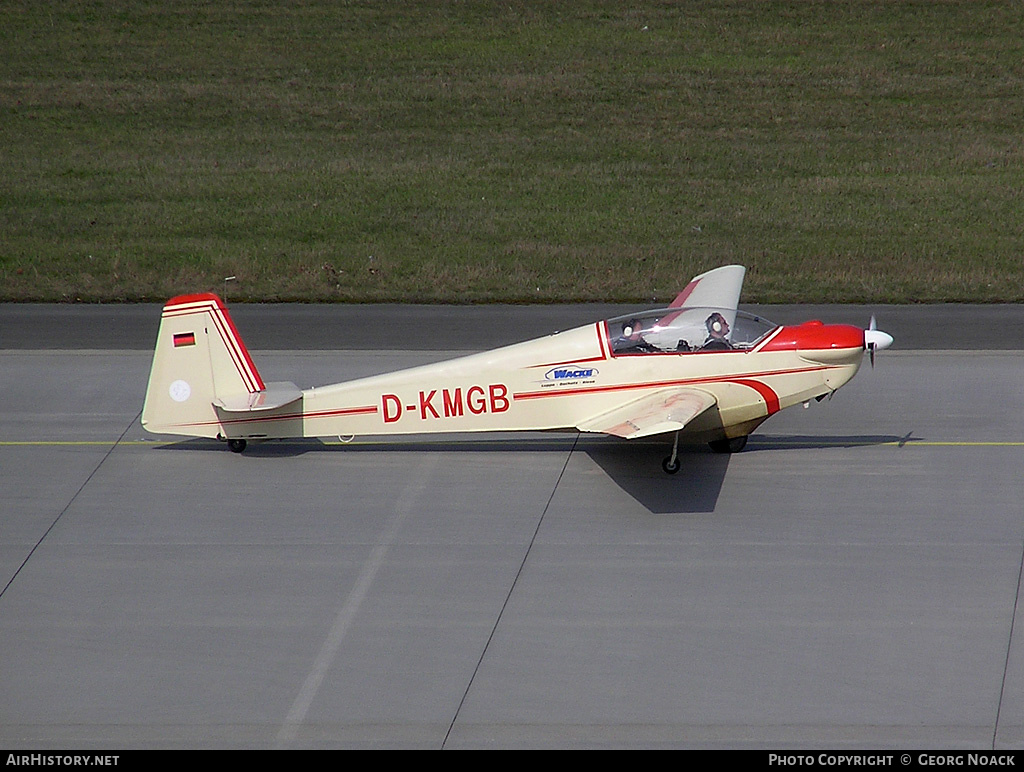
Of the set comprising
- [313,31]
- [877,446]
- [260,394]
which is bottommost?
[877,446]

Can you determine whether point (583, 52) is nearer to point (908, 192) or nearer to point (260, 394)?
point (908, 192)

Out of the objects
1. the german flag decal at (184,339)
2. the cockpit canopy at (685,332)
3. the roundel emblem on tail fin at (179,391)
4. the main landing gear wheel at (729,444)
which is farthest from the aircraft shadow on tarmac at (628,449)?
the german flag decal at (184,339)

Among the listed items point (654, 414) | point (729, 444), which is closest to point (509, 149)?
point (729, 444)

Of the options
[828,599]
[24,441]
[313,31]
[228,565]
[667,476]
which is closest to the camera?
[828,599]

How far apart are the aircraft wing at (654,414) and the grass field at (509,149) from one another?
850 centimetres

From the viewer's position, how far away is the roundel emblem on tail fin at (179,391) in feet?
50.0

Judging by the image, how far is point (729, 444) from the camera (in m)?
15.7

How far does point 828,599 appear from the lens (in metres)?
12.2

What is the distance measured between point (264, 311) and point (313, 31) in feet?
87.1

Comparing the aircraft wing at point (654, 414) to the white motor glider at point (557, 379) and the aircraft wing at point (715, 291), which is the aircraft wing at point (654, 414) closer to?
the white motor glider at point (557, 379)

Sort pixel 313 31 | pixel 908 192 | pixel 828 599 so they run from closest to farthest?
pixel 828 599 → pixel 908 192 → pixel 313 31

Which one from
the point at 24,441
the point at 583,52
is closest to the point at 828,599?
the point at 24,441

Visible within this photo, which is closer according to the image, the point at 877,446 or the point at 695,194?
the point at 877,446

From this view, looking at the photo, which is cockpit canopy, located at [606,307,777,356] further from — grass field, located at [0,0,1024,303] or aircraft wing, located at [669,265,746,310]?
grass field, located at [0,0,1024,303]
